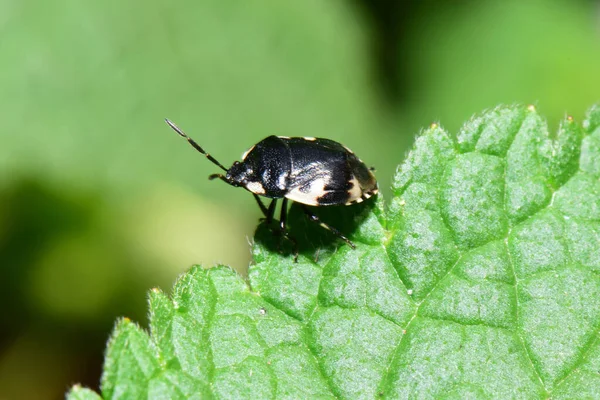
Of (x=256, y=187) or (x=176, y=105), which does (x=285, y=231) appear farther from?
(x=176, y=105)

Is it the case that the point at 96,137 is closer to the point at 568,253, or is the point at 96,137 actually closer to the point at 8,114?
the point at 8,114

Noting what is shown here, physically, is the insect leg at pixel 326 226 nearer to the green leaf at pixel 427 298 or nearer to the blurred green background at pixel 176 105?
the green leaf at pixel 427 298

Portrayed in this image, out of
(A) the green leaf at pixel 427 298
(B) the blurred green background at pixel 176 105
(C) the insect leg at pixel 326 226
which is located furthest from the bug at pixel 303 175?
(B) the blurred green background at pixel 176 105

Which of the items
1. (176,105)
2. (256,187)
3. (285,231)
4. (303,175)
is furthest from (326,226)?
(176,105)

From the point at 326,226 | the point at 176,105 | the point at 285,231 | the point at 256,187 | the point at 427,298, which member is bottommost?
the point at 427,298

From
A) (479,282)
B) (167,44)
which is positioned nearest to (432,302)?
(479,282)

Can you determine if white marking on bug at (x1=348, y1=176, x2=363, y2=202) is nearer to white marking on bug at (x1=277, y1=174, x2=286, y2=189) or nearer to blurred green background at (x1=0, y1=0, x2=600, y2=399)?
white marking on bug at (x1=277, y1=174, x2=286, y2=189)
